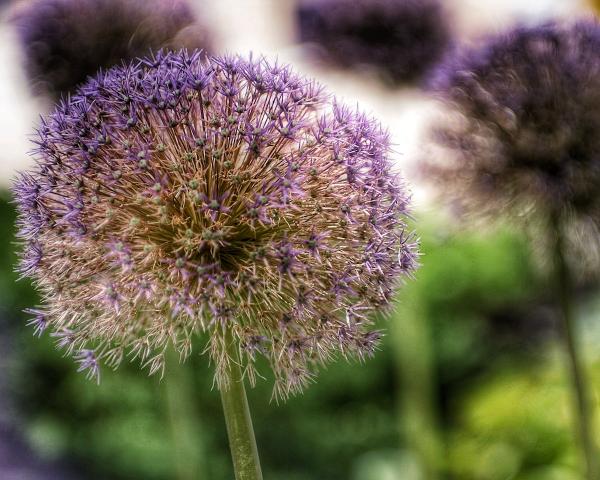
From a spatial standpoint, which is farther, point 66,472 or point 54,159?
point 66,472

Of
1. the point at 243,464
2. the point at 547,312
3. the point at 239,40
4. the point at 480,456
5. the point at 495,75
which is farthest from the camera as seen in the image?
the point at 547,312

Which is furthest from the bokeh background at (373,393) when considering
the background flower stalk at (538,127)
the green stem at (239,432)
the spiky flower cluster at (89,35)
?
the green stem at (239,432)

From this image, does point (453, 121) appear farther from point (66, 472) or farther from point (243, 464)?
point (66, 472)

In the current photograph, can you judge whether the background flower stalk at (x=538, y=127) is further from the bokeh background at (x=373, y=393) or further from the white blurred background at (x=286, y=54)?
the bokeh background at (x=373, y=393)

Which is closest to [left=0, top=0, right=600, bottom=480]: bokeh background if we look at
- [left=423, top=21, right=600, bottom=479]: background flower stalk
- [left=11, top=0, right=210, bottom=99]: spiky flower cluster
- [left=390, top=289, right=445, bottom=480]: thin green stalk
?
[left=390, top=289, right=445, bottom=480]: thin green stalk

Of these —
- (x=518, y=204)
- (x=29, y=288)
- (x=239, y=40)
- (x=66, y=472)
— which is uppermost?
(x=239, y=40)

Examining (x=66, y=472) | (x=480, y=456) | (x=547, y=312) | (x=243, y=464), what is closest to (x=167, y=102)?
(x=243, y=464)

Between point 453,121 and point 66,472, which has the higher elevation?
point 453,121
